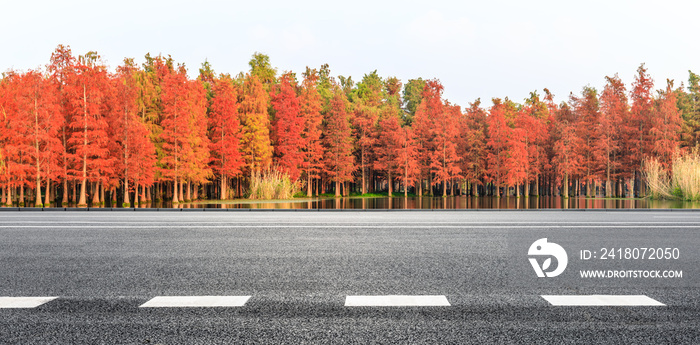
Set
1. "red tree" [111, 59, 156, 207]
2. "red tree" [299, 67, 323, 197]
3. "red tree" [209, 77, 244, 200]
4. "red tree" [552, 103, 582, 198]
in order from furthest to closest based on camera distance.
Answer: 1. "red tree" [552, 103, 582, 198]
2. "red tree" [299, 67, 323, 197]
3. "red tree" [209, 77, 244, 200]
4. "red tree" [111, 59, 156, 207]

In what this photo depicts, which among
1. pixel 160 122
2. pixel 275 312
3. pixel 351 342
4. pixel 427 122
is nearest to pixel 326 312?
pixel 275 312

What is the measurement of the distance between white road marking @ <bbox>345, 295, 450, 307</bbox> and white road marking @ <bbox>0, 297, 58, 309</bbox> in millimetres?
3269

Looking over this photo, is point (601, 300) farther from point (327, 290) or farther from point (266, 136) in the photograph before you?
point (266, 136)

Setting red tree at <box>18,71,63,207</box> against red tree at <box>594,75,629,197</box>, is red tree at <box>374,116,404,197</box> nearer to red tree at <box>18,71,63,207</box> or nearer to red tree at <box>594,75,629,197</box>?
red tree at <box>594,75,629,197</box>

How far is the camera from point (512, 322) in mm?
4746

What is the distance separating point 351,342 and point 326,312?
0.99 metres

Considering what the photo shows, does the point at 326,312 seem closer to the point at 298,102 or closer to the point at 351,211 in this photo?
the point at 351,211

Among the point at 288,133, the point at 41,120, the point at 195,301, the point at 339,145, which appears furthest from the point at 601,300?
the point at 339,145

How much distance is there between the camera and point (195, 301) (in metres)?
5.58

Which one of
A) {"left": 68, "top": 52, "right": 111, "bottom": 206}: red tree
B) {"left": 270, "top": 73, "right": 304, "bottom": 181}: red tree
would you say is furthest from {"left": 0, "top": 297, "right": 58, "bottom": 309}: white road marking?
{"left": 270, "top": 73, "right": 304, "bottom": 181}: red tree

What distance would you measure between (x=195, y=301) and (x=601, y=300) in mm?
4418

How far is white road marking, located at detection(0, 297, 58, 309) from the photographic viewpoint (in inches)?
213

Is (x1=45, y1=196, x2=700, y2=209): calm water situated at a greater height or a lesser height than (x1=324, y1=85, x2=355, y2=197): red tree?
lesser

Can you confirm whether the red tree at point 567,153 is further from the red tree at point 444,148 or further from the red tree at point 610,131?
the red tree at point 444,148
